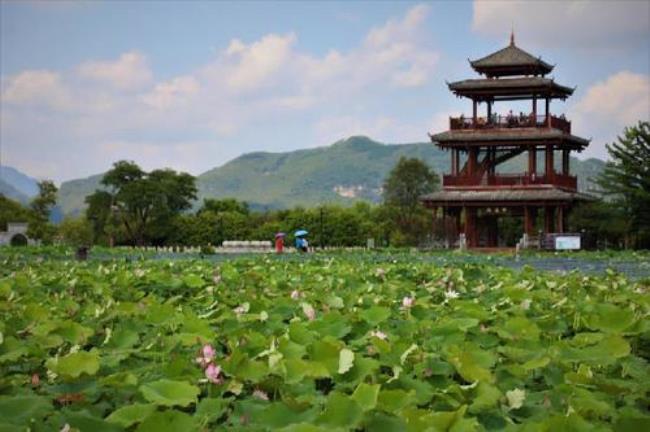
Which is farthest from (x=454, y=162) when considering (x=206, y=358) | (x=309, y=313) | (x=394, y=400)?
(x=394, y=400)

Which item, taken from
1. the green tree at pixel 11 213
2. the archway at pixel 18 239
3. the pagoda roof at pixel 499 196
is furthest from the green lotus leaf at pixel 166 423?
the green tree at pixel 11 213

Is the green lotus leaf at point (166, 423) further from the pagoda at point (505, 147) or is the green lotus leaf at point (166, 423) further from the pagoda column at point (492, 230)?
the pagoda column at point (492, 230)

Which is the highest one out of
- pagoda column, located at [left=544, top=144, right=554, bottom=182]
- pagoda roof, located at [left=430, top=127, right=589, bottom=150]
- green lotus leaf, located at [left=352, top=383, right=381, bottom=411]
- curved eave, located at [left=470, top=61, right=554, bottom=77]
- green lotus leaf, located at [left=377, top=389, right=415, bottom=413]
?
curved eave, located at [left=470, top=61, right=554, bottom=77]

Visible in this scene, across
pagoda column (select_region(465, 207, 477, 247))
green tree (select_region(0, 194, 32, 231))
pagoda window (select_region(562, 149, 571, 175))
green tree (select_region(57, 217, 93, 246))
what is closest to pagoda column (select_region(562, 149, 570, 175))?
pagoda window (select_region(562, 149, 571, 175))

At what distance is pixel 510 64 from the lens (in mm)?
38438

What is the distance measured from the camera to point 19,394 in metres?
2.43

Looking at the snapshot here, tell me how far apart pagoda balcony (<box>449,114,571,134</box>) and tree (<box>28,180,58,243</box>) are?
3655cm

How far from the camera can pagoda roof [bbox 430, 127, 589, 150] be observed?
36.5m

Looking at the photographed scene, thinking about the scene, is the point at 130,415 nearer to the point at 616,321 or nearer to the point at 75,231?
the point at 616,321

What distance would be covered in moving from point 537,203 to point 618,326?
33.7m

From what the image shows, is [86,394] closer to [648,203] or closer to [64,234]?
[648,203]

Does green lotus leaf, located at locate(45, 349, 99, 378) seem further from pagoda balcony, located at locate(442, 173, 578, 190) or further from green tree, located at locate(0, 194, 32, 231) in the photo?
green tree, located at locate(0, 194, 32, 231)

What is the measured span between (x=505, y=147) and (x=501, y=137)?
76.3 inches

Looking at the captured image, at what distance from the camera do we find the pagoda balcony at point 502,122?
122ft
